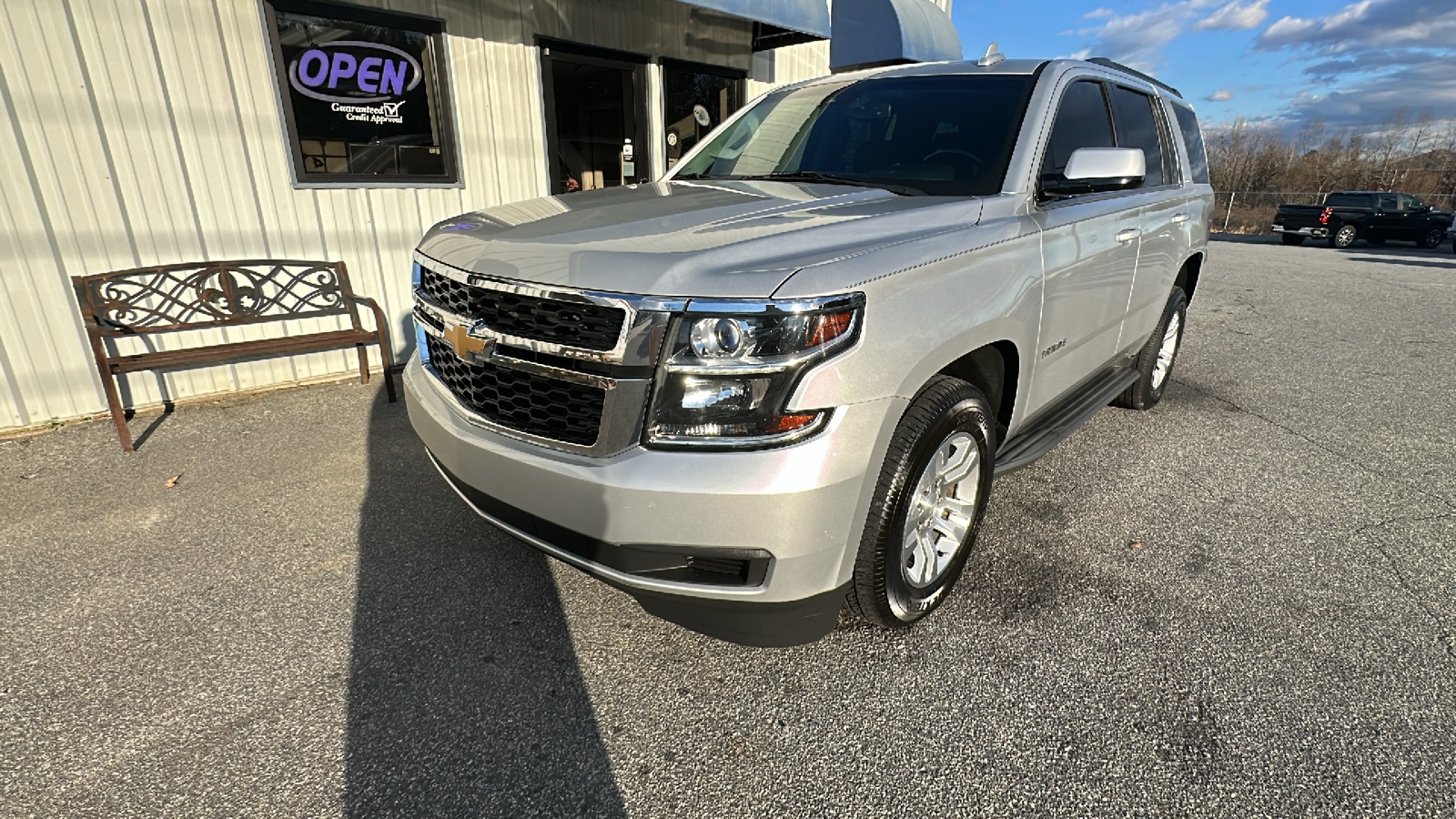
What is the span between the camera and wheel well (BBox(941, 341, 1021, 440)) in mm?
2398

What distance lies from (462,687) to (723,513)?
1101mm

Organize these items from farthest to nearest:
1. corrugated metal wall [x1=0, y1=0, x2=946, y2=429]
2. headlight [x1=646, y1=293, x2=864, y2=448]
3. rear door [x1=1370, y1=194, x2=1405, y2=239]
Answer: rear door [x1=1370, y1=194, x2=1405, y2=239]
corrugated metal wall [x1=0, y1=0, x2=946, y2=429]
headlight [x1=646, y1=293, x2=864, y2=448]

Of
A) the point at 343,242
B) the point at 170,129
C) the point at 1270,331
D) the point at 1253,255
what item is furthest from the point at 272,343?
the point at 1253,255

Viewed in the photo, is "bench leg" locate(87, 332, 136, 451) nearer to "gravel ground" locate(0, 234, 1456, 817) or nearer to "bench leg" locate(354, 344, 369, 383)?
"gravel ground" locate(0, 234, 1456, 817)

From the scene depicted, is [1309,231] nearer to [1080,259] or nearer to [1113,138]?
[1113,138]

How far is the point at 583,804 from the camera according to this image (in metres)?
1.77

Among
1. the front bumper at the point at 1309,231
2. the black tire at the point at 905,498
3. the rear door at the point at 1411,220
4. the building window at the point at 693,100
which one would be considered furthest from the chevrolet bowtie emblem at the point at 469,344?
the rear door at the point at 1411,220

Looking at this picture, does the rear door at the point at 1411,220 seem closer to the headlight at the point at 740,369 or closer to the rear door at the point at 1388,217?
the rear door at the point at 1388,217

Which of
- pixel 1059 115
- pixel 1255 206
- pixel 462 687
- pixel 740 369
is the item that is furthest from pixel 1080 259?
pixel 1255 206

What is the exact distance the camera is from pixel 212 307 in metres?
4.73

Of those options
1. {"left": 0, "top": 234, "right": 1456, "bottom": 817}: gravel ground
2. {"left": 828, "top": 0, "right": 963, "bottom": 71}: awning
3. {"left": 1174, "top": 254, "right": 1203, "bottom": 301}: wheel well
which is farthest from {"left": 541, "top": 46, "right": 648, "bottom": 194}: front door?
{"left": 1174, "top": 254, "right": 1203, "bottom": 301}: wheel well

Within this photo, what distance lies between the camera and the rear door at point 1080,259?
268cm

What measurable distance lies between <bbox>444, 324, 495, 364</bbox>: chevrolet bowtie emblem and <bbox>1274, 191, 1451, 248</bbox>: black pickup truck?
27387mm

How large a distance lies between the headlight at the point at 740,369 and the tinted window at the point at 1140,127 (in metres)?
2.70
